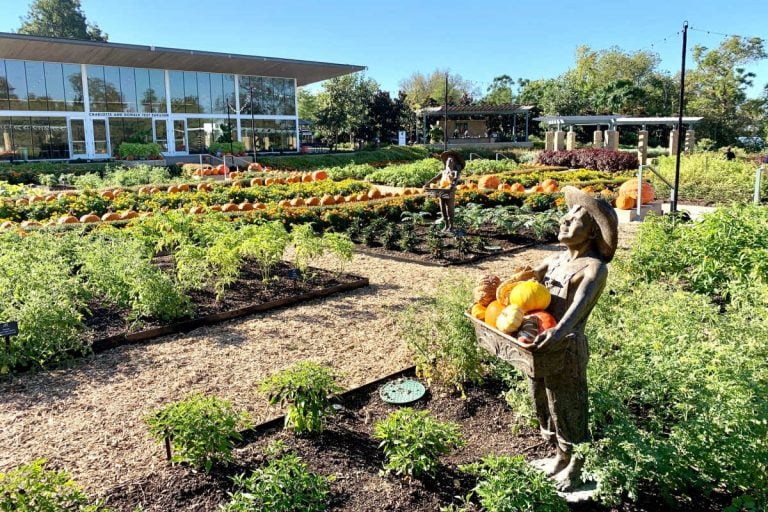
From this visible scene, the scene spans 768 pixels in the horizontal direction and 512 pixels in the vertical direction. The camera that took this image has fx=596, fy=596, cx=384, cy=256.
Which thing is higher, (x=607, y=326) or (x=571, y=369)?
(x=571, y=369)

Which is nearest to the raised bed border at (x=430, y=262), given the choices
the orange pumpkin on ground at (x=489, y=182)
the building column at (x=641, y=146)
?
the building column at (x=641, y=146)

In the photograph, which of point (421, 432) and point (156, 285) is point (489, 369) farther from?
point (156, 285)

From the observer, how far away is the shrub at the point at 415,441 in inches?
139

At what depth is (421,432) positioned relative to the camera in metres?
3.64

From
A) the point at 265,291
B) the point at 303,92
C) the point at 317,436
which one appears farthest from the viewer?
the point at 303,92

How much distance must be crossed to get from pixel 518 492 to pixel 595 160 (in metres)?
24.3

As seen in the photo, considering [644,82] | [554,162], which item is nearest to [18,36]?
[554,162]

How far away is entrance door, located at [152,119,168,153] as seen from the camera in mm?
35844

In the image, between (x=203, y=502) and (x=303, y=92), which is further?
(x=303, y=92)

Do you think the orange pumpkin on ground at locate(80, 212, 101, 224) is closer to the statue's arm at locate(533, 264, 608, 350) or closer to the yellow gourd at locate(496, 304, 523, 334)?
the yellow gourd at locate(496, 304, 523, 334)

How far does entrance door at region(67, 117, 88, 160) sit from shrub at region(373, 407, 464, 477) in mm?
34482

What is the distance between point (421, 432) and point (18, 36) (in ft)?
107

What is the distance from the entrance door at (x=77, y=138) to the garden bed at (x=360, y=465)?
33.7 meters

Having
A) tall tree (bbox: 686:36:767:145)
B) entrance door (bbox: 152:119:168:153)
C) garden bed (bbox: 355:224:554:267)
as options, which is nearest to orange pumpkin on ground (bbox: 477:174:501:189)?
garden bed (bbox: 355:224:554:267)
